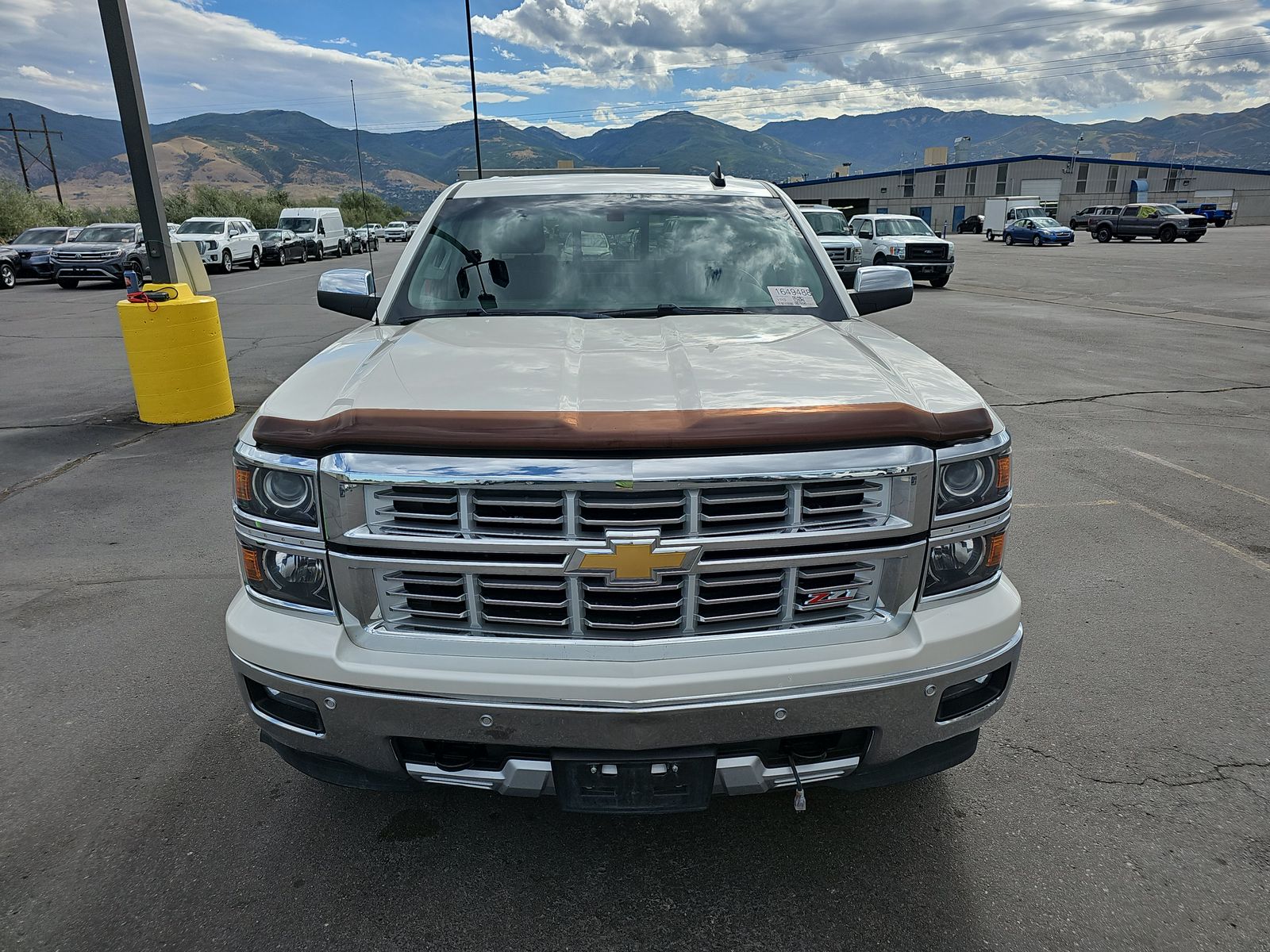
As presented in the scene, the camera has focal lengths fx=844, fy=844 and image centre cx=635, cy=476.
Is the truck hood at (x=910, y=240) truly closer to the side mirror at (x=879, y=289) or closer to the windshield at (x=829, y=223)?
the windshield at (x=829, y=223)

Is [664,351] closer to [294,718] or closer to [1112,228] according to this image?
[294,718]

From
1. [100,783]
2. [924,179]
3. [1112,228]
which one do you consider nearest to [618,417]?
[100,783]

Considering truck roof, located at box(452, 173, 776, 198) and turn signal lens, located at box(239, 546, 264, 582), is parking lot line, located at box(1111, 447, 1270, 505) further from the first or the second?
turn signal lens, located at box(239, 546, 264, 582)

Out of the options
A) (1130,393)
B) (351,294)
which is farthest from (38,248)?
(1130,393)

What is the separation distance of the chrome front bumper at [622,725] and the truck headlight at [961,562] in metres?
0.20

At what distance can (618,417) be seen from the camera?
200cm

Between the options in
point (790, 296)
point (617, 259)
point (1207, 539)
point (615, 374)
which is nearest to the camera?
point (615, 374)

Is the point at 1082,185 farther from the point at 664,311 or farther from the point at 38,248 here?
the point at 664,311

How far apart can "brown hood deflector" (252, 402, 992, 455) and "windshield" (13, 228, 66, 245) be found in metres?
30.1

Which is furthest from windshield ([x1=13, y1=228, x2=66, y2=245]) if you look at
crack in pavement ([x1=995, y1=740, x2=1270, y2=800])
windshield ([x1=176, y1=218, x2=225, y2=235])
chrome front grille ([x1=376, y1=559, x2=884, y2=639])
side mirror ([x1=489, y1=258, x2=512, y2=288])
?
crack in pavement ([x1=995, y1=740, x2=1270, y2=800])

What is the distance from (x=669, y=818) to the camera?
2.67 m

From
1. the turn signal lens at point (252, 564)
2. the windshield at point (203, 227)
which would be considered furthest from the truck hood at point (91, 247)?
the turn signal lens at point (252, 564)

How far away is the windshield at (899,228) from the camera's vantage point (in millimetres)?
22219

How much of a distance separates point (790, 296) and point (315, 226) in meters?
40.5
